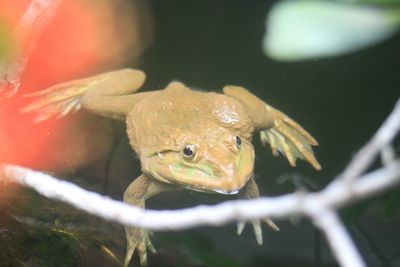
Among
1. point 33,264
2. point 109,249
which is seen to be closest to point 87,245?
point 109,249

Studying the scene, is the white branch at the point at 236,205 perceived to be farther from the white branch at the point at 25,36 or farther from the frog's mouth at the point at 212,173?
the white branch at the point at 25,36

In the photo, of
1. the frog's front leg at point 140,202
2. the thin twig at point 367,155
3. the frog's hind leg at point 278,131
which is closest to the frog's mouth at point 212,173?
the frog's front leg at point 140,202

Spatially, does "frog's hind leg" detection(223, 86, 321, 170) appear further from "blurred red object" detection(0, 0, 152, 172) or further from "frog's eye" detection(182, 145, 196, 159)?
"blurred red object" detection(0, 0, 152, 172)

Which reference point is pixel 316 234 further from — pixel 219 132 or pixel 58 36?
pixel 58 36

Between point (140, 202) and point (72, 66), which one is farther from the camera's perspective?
point (72, 66)

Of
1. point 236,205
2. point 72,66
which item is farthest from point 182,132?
point 236,205

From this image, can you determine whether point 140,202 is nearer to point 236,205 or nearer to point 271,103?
point 271,103
